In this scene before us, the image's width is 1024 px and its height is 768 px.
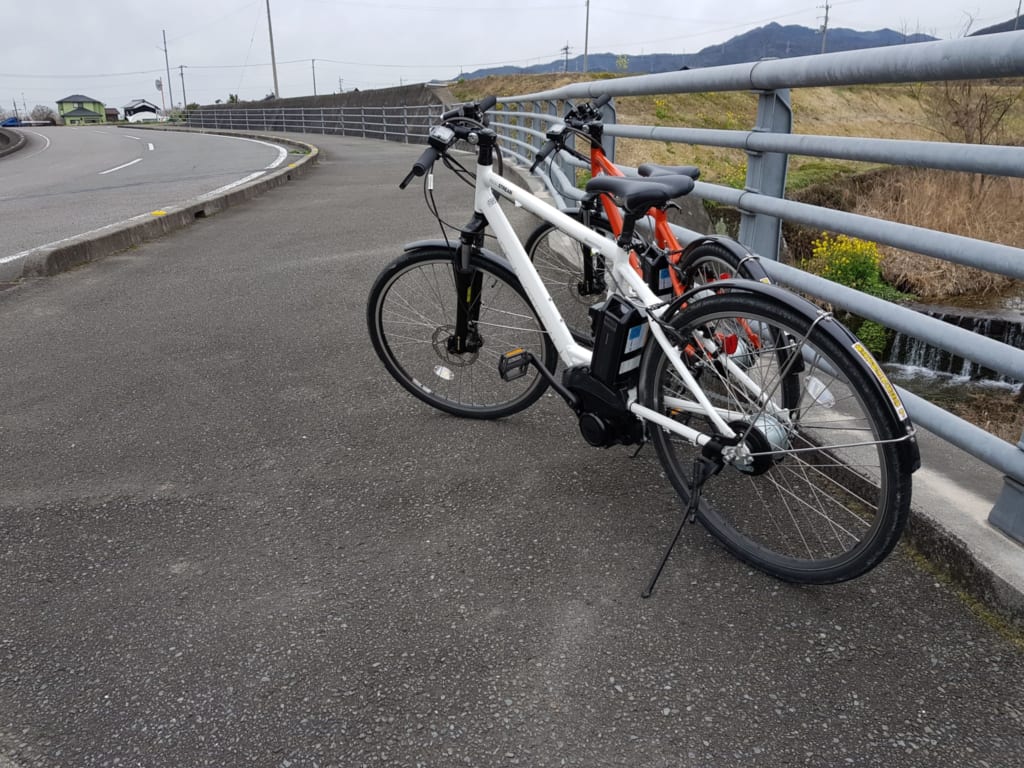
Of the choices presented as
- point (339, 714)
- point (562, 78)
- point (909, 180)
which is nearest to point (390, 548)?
point (339, 714)

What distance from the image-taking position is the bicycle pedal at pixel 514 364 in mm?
3254

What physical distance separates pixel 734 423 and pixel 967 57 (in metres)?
1.22

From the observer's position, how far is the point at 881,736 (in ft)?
6.07

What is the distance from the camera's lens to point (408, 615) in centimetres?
230

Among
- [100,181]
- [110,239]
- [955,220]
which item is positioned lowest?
[100,181]

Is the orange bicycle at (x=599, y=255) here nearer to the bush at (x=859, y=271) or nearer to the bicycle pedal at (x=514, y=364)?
the bicycle pedal at (x=514, y=364)

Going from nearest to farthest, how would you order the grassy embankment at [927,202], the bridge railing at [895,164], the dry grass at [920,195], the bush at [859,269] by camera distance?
the bridge railing at [895,164] < the grassy embankment at [927,202] < the bush at [859,269] < the dry grass at [920,195]

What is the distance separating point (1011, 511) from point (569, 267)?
271cm

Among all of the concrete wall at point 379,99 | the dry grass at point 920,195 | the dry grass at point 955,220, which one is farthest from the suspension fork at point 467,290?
the concrete wall at point 379,99

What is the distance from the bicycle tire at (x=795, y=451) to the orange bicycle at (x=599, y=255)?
0.40m

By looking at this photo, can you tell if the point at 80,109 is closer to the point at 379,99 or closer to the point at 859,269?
the point at 379,99

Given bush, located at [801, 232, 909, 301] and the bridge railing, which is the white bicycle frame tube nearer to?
the bridge railing

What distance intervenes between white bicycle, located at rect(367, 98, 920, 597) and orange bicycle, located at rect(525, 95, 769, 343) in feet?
0.74

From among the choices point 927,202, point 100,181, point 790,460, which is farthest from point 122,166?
point 790,460
